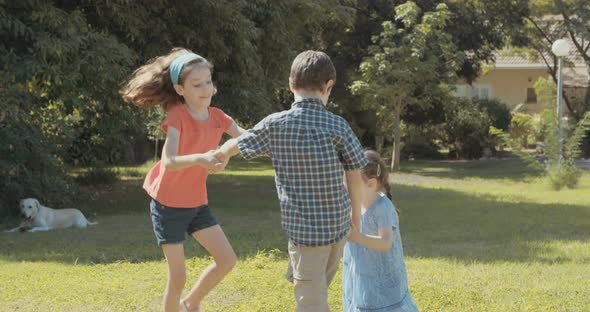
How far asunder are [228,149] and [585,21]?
1026 inches

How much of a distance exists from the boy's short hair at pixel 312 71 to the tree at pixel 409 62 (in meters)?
17.1

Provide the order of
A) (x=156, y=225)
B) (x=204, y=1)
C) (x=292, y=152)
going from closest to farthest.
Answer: (x=292, y=152) → (x=156, y=225) → (x=204, y=1)

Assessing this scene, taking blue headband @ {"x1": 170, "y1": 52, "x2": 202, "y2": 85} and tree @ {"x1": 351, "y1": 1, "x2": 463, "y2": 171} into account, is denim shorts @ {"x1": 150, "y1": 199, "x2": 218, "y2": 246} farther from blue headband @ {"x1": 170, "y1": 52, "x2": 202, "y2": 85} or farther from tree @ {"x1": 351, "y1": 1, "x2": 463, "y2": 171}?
tree @ {"x1": 351, "y1": 1, "x2": 463, "y2": 171}

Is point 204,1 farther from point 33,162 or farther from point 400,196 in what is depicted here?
point 400,196

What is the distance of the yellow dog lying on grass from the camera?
10.9m

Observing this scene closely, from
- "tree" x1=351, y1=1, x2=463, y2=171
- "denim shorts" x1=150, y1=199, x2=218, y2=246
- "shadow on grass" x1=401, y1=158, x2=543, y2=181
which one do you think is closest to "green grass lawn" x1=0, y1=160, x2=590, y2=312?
"denim shorts" x1=150, y1=199, x2=218, y2=246

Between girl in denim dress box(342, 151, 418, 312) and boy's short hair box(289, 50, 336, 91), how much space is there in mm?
678

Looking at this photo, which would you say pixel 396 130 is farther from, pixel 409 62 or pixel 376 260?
pixel 376 260

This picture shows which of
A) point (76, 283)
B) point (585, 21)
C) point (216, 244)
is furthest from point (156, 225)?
point (585, 21)

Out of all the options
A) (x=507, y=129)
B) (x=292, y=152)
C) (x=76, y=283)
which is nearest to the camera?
(x=292, y=152)

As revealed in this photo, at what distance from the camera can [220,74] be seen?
13.2m

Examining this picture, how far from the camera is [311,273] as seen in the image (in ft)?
12.8

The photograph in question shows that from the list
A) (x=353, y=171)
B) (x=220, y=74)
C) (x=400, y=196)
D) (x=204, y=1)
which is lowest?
(x=400, y=196)

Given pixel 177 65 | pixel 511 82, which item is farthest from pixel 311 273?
pixel 511 82
